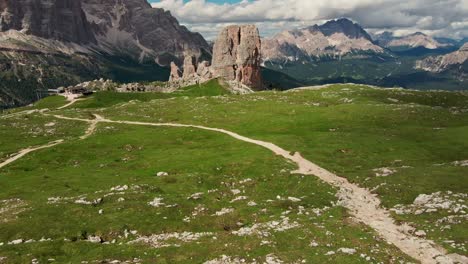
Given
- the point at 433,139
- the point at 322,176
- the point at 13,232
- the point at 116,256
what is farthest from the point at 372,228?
the point at 433,139

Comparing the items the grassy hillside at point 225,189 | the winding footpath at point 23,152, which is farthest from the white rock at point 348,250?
the winding footpath at point 23,152

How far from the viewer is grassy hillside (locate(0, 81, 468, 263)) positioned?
35281mm

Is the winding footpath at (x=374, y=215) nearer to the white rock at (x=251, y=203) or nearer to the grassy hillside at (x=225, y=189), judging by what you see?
the grassy hillside at (x=225, y=189)

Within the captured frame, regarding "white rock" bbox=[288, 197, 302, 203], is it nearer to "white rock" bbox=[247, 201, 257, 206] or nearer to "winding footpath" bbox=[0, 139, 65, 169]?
"white rock" bbox=[247, 201, 257, 206]

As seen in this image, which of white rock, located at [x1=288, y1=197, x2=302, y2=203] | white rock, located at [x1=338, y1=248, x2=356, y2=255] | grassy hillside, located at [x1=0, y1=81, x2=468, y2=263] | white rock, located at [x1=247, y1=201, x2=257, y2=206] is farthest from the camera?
white rock, located at [x1=288, y1=197, x2=302, y2=203]

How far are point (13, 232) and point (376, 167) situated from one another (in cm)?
4717

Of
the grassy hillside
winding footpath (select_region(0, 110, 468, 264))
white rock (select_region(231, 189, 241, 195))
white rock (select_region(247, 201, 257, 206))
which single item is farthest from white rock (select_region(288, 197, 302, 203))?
white rock (select_region(231, 189, 241, 195))

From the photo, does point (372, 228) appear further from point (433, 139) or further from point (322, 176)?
point (433, 139)

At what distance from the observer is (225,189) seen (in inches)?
2104

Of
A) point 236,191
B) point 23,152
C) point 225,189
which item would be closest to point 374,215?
point 236,191

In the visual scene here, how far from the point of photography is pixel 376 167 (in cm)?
6231

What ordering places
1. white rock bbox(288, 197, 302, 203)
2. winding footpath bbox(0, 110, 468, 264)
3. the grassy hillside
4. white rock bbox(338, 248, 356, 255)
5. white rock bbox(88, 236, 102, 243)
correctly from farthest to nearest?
white rock bbox(288, 197, 302, 203) → white rock bbox(88, 236, 102, 243) → the grassy hillside → white rock bbox(338, 248, 356, 255) → winding footpath bbox(0, 110, 468, 264)

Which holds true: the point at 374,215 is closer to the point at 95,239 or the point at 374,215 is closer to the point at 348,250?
the point at 348,250

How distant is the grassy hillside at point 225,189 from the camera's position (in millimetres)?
35281
